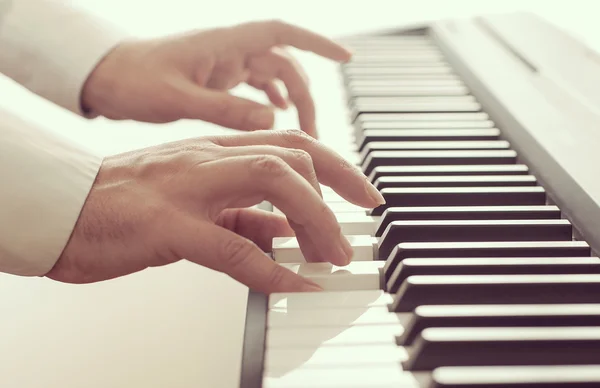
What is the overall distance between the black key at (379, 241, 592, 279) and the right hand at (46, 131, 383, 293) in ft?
0.17

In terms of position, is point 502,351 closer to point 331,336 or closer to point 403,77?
point 331,336

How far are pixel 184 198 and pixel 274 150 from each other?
0.11 m

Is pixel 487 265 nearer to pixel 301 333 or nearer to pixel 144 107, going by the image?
pixel 301 333

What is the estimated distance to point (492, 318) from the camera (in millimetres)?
594

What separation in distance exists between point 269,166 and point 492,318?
9.9 inches

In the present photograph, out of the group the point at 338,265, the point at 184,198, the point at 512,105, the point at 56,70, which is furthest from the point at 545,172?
the point at 56,70

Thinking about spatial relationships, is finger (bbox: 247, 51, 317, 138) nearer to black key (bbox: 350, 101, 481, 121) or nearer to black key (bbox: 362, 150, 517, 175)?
black key (bbox: 350, 101, 481, 121)

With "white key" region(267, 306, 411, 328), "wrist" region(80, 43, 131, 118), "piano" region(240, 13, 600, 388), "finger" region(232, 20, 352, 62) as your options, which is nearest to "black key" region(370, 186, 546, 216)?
"piano" region(240, 13, 600, 388)

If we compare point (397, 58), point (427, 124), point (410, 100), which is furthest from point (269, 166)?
point (397, 58)

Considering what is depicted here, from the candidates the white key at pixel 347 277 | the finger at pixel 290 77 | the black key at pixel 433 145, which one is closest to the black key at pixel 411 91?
the finger at pixel 290 77

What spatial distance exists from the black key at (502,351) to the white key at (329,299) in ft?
0.37

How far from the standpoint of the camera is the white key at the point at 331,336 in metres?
0.61

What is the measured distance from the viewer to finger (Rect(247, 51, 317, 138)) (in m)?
1.20

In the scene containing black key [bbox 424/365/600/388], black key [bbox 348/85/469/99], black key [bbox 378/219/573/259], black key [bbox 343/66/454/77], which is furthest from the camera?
black key [bbox 343/66/454/77]
